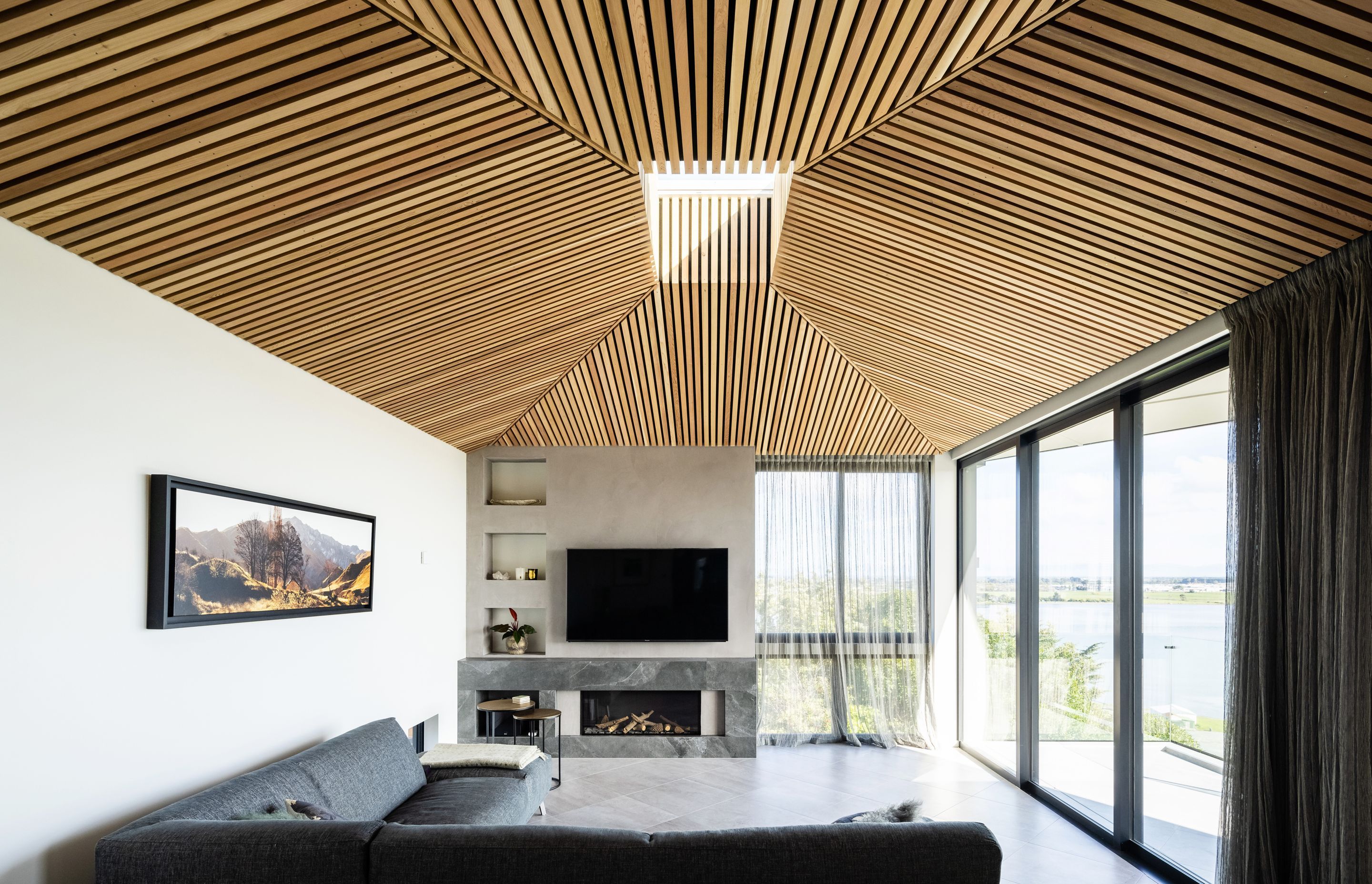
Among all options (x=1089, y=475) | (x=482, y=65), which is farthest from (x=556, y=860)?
(x=1089, y=475)

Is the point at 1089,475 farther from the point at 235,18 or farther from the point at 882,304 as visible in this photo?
the point at 235,18

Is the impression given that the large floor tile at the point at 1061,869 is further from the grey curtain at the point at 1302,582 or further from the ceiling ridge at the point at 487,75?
the ceiling ridge at the point at 487,75

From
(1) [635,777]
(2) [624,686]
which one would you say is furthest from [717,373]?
(1) [635,777]

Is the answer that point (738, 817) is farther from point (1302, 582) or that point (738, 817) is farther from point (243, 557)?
point (1302, 582)

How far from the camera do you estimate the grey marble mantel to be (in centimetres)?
773

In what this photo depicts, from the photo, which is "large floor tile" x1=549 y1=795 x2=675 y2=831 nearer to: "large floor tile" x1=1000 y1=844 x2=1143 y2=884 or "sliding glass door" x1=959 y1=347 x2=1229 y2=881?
"large floor tile" x1=1000 y1=844 x2=1143 y2=884

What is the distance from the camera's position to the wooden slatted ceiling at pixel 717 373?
5.32 metres

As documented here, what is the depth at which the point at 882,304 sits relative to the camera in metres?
5.25

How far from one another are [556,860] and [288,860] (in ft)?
2.76

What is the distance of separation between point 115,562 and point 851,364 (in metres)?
4.99

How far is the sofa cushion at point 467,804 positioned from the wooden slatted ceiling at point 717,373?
3.10m

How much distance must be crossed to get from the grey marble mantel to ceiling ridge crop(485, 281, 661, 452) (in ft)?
6.48

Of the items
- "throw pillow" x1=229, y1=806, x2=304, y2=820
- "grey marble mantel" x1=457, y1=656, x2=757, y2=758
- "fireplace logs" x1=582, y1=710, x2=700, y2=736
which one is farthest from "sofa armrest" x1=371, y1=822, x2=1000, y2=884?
"fireplace logs" x1=582, y1=710, x2=700, y2=736

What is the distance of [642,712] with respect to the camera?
26.3 ft
